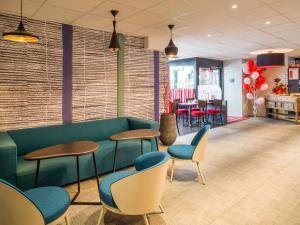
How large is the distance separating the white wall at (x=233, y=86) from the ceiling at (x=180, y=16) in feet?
14.9

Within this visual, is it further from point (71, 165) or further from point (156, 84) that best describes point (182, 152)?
point (156, 84)

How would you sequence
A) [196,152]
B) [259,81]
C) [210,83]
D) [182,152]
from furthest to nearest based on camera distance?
1. [210,83]
2. [259,81]
3. [182,152]
4. [196,152]

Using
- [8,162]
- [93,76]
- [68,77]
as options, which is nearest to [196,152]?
[8,162]

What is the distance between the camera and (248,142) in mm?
5941

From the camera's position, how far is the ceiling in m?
3.47

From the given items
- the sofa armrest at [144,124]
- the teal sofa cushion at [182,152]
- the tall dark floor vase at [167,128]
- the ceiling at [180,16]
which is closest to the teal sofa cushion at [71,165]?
the sofa armrest at [144,124]

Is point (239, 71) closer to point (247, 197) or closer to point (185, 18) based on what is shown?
point (185, 18)

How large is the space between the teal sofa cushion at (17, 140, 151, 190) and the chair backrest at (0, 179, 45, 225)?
4.47 feet

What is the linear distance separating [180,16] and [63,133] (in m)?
2.97

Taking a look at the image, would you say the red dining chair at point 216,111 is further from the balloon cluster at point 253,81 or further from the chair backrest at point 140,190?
the chair backrest at point 140,190

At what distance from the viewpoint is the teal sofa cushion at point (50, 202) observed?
1869 millimetres

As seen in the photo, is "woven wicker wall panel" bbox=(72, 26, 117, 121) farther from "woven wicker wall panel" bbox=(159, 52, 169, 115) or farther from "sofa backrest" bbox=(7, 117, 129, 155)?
"woven wicker wall panel" bbox=(159, 52, 169, 115)

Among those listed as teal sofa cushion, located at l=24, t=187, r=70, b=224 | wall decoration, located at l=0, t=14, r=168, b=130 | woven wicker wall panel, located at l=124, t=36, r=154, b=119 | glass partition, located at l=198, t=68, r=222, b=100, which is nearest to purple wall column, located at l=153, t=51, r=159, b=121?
woven wicker wall panel, located at l=124, t=36, r=154, b=119

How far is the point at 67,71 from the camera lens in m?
4.42
